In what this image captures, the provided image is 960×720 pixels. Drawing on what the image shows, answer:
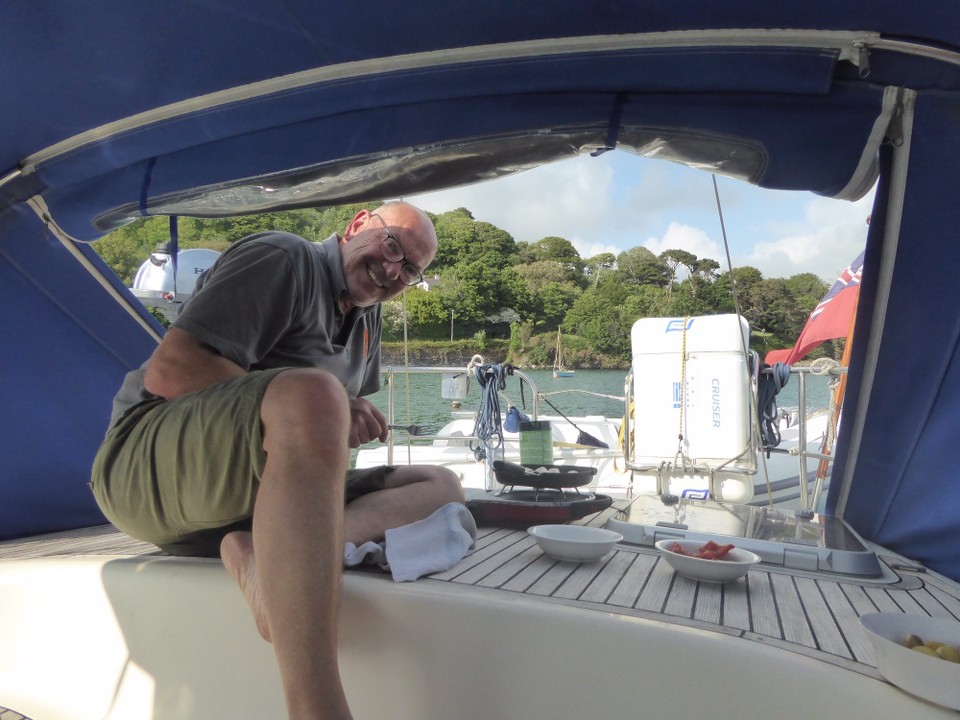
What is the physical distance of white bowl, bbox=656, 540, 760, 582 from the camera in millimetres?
976

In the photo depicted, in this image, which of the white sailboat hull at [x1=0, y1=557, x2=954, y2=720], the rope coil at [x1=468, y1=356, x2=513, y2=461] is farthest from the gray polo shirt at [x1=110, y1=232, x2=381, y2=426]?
the rope coil at [x1=468, y1=356, x2=513, y2=461]

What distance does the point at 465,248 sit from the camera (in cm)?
2359

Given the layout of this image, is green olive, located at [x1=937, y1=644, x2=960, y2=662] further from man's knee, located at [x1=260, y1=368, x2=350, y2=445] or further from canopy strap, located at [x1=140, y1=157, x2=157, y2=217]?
canopy strap, located at [x1=140, y1=157, x2=157, y2=217]

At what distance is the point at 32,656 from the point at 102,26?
45.3 inches

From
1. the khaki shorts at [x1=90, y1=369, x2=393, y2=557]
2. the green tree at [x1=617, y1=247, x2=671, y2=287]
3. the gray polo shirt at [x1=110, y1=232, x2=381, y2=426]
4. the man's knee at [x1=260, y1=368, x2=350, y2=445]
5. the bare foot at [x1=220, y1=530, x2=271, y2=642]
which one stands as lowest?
the bare foot at [x1=220, y1=530, x2=271, y2=642]

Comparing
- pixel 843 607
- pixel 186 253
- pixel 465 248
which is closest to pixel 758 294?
pixel 465 248

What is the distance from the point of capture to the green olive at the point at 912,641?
663mm

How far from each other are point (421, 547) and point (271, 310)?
500 mm

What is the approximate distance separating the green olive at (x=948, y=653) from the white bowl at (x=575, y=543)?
54cm

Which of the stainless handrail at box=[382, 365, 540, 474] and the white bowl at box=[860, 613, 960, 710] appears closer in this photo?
the white bowl at box=[860, 613, 960, 710]

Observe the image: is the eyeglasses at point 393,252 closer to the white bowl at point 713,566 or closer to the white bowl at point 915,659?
the white bowl at point 713,566

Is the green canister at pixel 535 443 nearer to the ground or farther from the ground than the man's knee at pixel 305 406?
nearer to the ground

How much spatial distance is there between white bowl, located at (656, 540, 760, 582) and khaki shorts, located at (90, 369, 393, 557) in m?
0.70

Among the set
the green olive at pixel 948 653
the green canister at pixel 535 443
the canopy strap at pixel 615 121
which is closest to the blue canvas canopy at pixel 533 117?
the canopy strap at pixel 615 121
